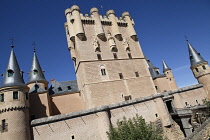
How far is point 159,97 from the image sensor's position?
56.9 feet

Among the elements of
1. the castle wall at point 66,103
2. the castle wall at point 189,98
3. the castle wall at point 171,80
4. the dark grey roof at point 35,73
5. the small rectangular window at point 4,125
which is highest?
the dark grey roof at point 35,73

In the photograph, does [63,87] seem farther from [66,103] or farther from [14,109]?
[14,109]

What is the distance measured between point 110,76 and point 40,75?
10583mm

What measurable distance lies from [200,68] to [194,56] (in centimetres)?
252

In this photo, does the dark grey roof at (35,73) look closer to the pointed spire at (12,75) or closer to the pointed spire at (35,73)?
the pointed spire at (35,73)

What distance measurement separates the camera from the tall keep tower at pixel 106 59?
19266mm

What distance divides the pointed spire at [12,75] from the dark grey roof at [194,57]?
25100 mm

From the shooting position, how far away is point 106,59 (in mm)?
21234

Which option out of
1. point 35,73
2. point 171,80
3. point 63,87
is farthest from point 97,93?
point 171,80

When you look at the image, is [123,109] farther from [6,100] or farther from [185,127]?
[6,100]

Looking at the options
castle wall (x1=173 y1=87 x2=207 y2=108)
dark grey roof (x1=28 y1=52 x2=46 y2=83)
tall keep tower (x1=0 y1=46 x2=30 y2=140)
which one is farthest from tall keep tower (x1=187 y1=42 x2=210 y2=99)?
dark grey roof (x1=28 y1=52 x2=46 y2=83)

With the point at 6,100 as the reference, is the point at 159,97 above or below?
below

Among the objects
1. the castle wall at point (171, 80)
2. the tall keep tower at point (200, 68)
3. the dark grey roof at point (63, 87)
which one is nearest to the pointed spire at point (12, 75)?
the dark grey roof at point (63, 87)

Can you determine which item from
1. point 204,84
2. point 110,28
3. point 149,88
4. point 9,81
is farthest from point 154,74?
point 9,81
